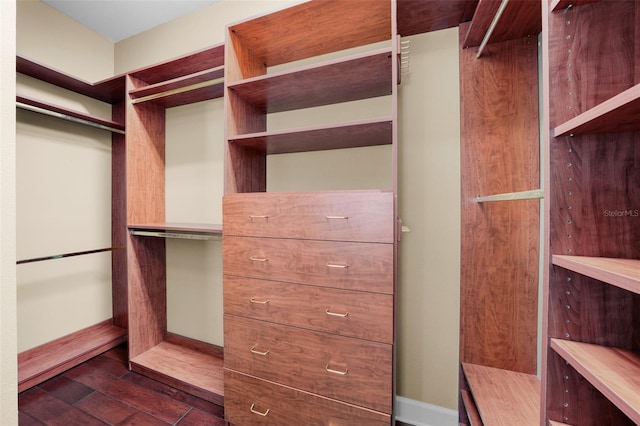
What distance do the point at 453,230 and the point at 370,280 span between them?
0.65 m

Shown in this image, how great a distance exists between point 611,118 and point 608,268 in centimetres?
31

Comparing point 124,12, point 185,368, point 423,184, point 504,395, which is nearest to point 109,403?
point 185,368

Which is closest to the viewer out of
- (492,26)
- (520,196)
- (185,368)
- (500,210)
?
(520,196)

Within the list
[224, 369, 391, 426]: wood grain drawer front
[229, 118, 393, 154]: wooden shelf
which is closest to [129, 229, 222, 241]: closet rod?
[229, 118, 393, 154]: wooden shelf

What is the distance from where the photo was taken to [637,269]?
0.54 metres

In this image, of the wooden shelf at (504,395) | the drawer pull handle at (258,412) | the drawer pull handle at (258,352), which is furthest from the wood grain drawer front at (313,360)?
the wooden shelf at (504,395)

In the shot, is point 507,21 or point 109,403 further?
point 109,403

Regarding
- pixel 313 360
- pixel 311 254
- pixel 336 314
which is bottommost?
pixel 313 360

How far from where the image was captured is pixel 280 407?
132 cm

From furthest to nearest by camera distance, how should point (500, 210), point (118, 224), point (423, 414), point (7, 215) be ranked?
1. point (118, 224)
2. point (423, 414)
3. point (500, 210)
4. point (7, 215)

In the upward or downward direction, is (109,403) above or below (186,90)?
below

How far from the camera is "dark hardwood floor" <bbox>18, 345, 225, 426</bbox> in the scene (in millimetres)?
1504

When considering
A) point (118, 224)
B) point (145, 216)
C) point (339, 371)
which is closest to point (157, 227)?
point (145, 216)

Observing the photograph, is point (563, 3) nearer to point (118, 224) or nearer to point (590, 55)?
point (590, 55)
